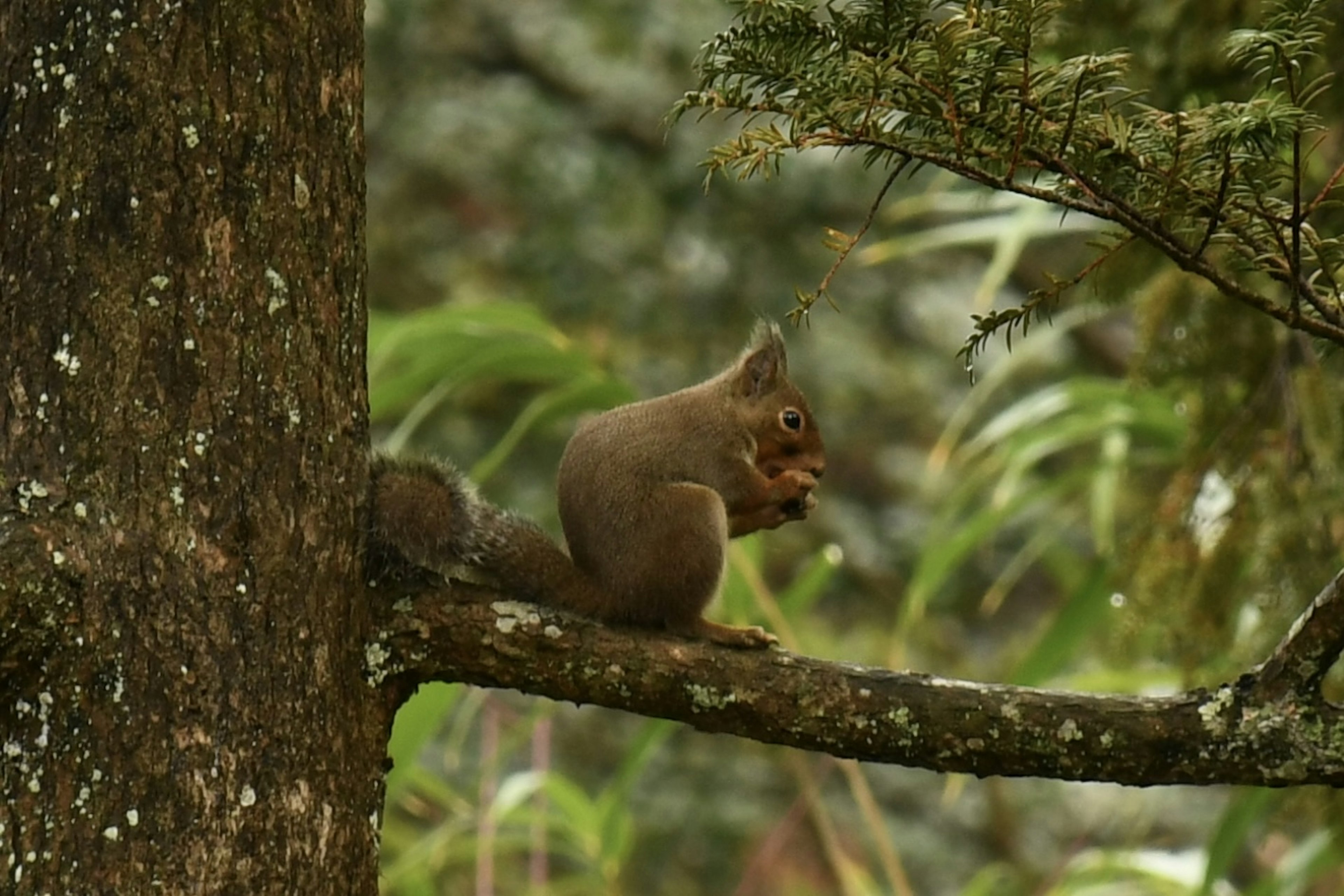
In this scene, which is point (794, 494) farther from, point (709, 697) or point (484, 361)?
point (709, 697)

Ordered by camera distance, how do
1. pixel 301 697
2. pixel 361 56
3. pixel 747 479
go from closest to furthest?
pixel 301 697, pixel 361 56, pixel 747 479

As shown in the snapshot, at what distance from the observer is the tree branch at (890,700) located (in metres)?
1.58

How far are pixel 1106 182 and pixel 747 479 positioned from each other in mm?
1051

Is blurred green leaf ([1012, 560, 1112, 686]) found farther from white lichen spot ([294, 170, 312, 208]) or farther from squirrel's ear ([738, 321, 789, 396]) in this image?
white lichen spot ([294, 170, 312, 208])

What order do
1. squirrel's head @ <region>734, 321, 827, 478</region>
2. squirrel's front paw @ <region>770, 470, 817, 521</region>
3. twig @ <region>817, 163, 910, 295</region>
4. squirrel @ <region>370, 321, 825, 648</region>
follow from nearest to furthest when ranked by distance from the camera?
twig @ <region>817, 163, 910, 295</region> < squirrel @ <region>370, 321, 825, 648</region> < squirrel's front paw @ <region>770, 470, 817, 521</region> < squirrel's head @ <region>734, 321, 827, 478</region>

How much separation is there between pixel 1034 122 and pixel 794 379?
3.92 metres

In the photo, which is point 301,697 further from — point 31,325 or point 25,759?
point 31,325

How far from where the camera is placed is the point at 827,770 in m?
5.09

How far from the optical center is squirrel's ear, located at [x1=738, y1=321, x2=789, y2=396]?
2707 mm

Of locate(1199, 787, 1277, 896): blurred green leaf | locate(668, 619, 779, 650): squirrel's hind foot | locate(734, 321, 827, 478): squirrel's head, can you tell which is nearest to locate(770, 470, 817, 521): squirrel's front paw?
locate(734, 321, 827, 478): squirrel's head

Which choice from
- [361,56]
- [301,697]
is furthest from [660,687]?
[361,56]

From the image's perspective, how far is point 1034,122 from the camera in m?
1.42

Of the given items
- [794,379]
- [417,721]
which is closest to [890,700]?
[417,721]

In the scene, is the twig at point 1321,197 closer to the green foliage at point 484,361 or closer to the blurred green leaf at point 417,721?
the green foliage at point 484,361
